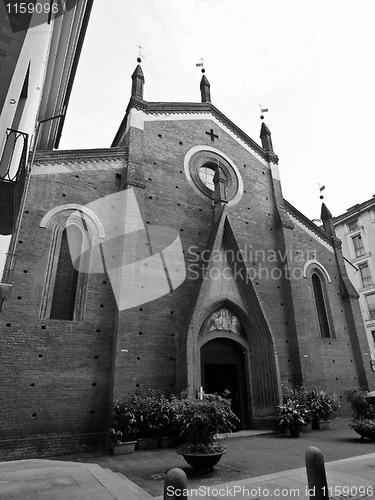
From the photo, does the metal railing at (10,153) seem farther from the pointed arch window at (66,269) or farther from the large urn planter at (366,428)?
the large urn planter at (366,428)

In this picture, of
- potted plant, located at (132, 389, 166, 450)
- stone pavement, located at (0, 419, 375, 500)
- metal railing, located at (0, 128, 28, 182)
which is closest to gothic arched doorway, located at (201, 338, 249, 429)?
potted plant, located at (132, 389, 166, 450)

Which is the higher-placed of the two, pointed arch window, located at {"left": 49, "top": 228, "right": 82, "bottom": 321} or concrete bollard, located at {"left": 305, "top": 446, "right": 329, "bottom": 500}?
pointed arch window, located at {"left": 49, "top": 228, "right": 82, "bottom": 321}

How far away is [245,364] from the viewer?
12.5 metres

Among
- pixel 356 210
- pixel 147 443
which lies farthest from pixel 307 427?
pixel 356 210

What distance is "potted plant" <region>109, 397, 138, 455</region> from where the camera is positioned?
8.48 m

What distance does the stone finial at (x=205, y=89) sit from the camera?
17.6m

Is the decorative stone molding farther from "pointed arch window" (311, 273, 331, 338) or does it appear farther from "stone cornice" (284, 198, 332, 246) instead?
"stone cornice" (284, 198, 332, 246)

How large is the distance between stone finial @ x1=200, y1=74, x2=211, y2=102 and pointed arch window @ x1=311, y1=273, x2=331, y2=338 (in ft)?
34.8

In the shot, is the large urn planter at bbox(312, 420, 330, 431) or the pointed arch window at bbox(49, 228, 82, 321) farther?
the large urn planter at bbox(312, 420, 330, 431)

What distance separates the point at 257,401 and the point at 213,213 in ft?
24.9

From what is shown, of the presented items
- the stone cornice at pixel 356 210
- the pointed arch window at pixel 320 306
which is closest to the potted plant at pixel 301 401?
the pointed arch window at pixel 320 306

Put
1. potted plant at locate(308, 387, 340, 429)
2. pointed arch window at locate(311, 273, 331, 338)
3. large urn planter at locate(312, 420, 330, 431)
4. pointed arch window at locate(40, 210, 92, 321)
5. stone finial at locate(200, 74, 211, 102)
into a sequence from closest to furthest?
pointed arch window at locate(40, 210, 92, 321)
potted plant at locate(308, 387, 340, 429)
large urn planter at locate(312, 420, 330, 431)
pointed arch window at locate(311, 273, 331, 338)
stone finial at locate(200, 74, 211, 102)

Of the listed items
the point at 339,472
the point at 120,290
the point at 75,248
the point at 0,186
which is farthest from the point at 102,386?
the point at 0,186

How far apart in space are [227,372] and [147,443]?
14.4 ft
